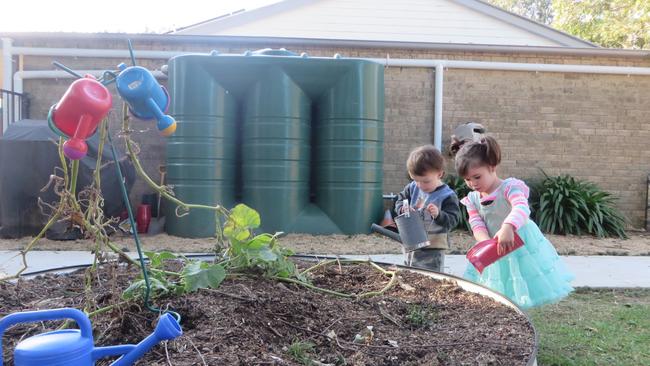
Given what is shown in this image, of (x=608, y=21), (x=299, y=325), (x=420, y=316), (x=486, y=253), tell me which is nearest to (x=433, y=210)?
(x=486, y=253)

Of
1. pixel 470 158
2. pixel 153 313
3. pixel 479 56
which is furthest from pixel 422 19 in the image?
pixel 153 313

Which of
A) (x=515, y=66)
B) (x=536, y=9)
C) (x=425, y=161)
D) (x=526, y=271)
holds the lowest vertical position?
(x=526, y=271)

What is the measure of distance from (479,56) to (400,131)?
163 centimetres

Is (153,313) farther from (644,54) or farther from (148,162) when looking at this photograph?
(644,54)

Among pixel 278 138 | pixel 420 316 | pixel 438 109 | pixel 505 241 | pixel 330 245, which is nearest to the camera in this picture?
pixel 420 316

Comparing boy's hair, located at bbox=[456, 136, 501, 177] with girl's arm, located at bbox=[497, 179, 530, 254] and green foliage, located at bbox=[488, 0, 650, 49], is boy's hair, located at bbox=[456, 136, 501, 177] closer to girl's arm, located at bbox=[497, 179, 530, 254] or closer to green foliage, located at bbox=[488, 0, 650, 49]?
girl's arm, located at bbox=[497, 179, 530, 254]

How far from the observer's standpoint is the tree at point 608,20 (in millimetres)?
14516

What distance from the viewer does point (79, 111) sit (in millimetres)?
1006

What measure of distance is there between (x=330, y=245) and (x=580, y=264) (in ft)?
7.97

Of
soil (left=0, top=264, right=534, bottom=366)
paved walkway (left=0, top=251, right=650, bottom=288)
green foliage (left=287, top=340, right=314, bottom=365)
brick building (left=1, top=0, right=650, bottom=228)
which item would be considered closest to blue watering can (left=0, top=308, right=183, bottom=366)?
soil (left=0, top=264, right=534, bottom=366)

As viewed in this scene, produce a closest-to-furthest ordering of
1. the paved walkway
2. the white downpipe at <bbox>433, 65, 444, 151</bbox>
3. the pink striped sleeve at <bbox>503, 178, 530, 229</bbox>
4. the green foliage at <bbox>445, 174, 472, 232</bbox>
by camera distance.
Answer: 1. the pink striped sleeve at <bbox>503, 178, 530, 229</bbox>
2. the paved walkway
3. the green foliage at <bbox>445, 174, 472, 232</bbox>
4. the white downpipe at <bbox>433, 65, 444, 151</bbox>

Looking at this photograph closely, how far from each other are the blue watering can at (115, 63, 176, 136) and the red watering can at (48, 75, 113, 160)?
10 cm

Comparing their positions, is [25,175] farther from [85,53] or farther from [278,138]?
[278,138]

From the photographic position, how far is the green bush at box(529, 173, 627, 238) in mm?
6660
